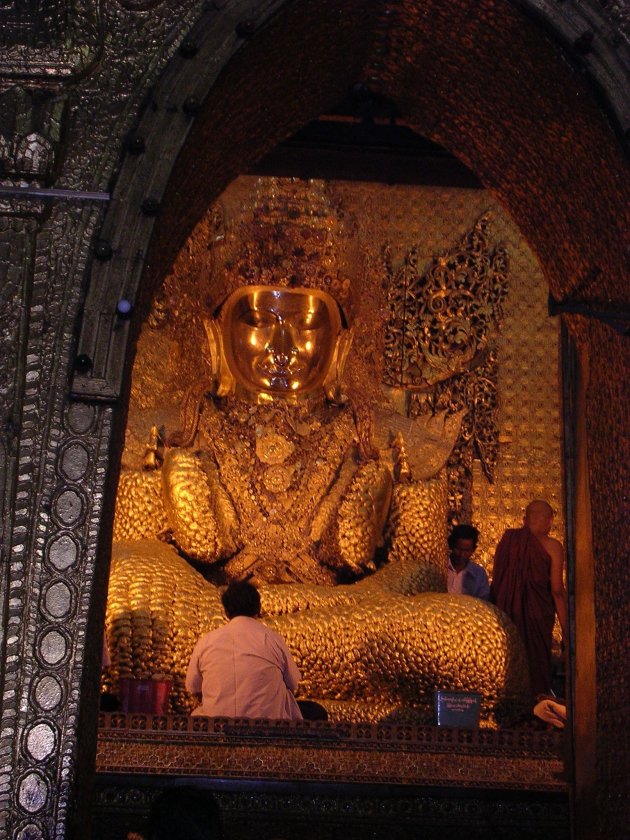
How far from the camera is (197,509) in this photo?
695 cm

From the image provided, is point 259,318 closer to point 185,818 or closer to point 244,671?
point 244,671

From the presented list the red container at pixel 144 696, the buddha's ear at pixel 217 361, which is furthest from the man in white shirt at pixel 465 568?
the red container at pixel 144 696

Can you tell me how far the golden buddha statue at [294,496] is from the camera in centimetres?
624

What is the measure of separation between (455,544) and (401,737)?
2.49m

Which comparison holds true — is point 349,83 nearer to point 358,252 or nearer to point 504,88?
point 504,88

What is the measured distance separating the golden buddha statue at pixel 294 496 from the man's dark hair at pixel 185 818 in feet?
12.7

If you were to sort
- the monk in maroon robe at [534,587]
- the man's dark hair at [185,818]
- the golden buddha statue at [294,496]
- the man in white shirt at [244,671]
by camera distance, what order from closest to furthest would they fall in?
the man's dark hair at [185,818] → the man in white shirt at [244,671] → the golden buddha statue at [294,496] → the monk in maroon robe at [534,587]

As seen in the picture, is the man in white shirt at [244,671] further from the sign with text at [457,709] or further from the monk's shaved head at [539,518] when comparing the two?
the monk's shaved head at [539,518]

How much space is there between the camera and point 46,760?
232 centimetres

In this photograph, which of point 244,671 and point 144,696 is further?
point 144,696

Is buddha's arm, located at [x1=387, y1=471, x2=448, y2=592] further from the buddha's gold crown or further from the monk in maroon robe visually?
the buddha's gold crown

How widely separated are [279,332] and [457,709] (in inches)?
107

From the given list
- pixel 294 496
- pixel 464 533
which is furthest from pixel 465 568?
pixel 294 496

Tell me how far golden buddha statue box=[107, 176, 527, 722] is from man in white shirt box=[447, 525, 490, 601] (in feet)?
0.27
